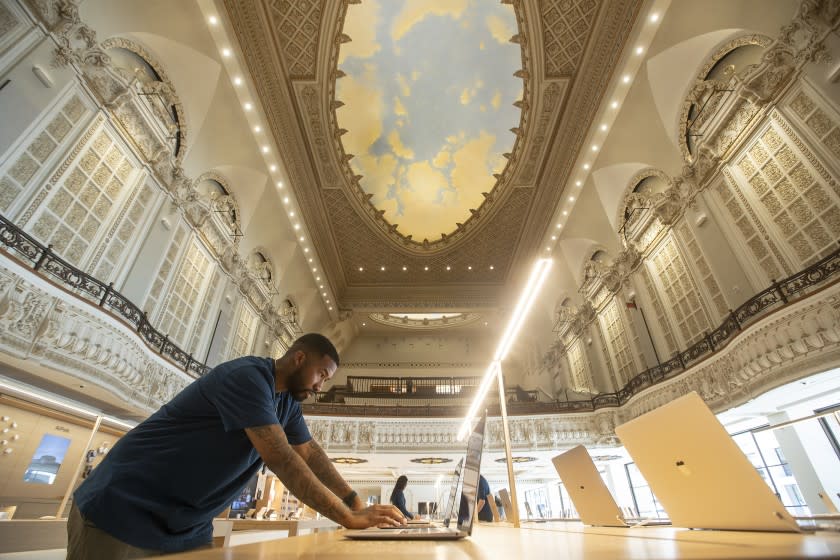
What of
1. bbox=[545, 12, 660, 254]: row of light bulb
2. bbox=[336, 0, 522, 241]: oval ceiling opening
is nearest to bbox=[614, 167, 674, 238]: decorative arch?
bbox=[545, 12, 660, 254]: row of light bulb

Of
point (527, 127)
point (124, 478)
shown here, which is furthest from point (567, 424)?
point (124, 478)

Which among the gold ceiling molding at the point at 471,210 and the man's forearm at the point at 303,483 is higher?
the gold ceiling molding at the point at 471,210

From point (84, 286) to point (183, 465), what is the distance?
6886 mm

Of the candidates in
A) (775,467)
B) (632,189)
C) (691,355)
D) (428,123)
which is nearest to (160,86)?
(428,123)

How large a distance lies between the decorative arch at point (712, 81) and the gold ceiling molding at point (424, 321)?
13104 mm

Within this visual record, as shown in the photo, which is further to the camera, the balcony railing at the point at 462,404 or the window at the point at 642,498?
the window at the point at 642,498

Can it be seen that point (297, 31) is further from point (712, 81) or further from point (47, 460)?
point (47, 460)

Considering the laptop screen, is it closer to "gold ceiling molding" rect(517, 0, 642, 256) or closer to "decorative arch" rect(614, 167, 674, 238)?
"gold ceiling molding" rect(517, 0, 642, 256)

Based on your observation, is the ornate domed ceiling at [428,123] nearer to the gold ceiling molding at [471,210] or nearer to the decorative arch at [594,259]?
the gold ceiling molding at [471,210]

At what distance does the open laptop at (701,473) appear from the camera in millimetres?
1407

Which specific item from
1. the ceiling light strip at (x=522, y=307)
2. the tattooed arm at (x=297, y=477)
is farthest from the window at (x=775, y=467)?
the tattooed arm at (x=297, y=477)

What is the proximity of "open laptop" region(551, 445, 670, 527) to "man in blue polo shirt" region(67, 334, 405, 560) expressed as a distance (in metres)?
1.65

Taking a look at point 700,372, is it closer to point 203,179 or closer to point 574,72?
point 574,72

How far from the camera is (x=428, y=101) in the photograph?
13328 millimetres
